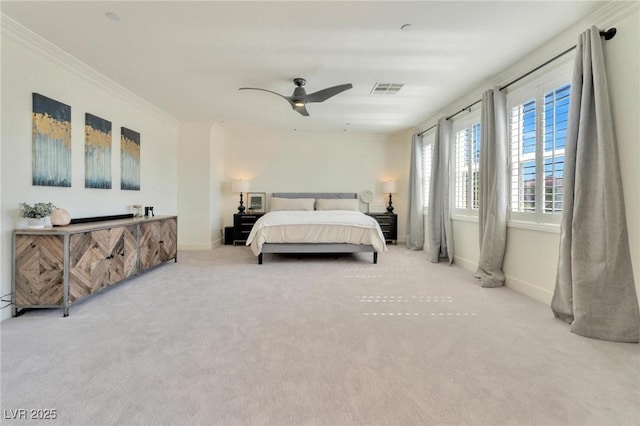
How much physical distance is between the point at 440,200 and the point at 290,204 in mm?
3173

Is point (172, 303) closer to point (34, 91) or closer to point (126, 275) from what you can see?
point (126, 275)

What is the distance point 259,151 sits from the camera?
6.89 meters

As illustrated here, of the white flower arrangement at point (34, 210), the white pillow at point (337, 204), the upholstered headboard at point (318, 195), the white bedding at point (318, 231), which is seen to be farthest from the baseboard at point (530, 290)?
the white flower arrangement at point (34, 210)

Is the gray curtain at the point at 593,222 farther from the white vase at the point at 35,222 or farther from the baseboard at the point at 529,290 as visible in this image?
the white vase at the point at 35,222

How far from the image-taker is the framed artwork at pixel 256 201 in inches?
270

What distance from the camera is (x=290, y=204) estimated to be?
6.56 meters

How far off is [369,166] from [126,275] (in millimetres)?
5394

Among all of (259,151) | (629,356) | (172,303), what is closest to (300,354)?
(172,303)

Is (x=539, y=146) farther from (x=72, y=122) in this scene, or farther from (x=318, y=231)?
(x=72, y=122)

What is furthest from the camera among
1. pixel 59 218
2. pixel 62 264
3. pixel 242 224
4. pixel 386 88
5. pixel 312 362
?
pixel 242 224

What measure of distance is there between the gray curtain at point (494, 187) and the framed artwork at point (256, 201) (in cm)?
471

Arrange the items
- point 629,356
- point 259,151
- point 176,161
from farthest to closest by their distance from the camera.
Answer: point 259,151 < point 176,161 < point 629,356

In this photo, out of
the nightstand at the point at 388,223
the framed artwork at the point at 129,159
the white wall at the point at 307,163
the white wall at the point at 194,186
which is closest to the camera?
the framed artwork at the point at 129,159

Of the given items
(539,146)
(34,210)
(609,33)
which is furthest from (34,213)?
(609,33)
